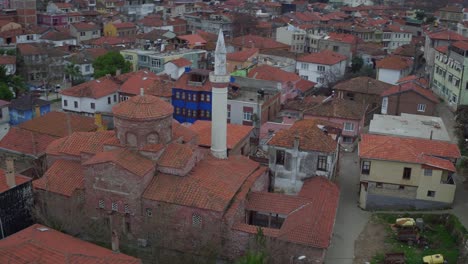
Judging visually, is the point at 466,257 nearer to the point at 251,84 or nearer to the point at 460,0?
the point at 251,84

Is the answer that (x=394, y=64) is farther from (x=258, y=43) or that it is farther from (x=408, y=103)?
(x=258, y=43)

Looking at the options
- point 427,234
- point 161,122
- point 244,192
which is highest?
point 161,122

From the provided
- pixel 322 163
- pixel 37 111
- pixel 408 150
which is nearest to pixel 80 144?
pixel 322 163

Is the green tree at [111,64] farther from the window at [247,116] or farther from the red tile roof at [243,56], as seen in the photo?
the window at [247,116]

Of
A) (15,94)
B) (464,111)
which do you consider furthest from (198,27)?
(464,111)

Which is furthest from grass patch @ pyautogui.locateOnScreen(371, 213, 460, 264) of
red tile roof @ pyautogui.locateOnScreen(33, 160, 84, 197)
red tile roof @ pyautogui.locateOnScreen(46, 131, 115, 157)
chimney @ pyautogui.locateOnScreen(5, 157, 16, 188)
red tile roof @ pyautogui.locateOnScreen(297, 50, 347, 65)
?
red tile roof @ pyautogui.locateOnScreen(297, 50, 347, 65)

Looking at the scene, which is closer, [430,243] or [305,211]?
[305,211]
